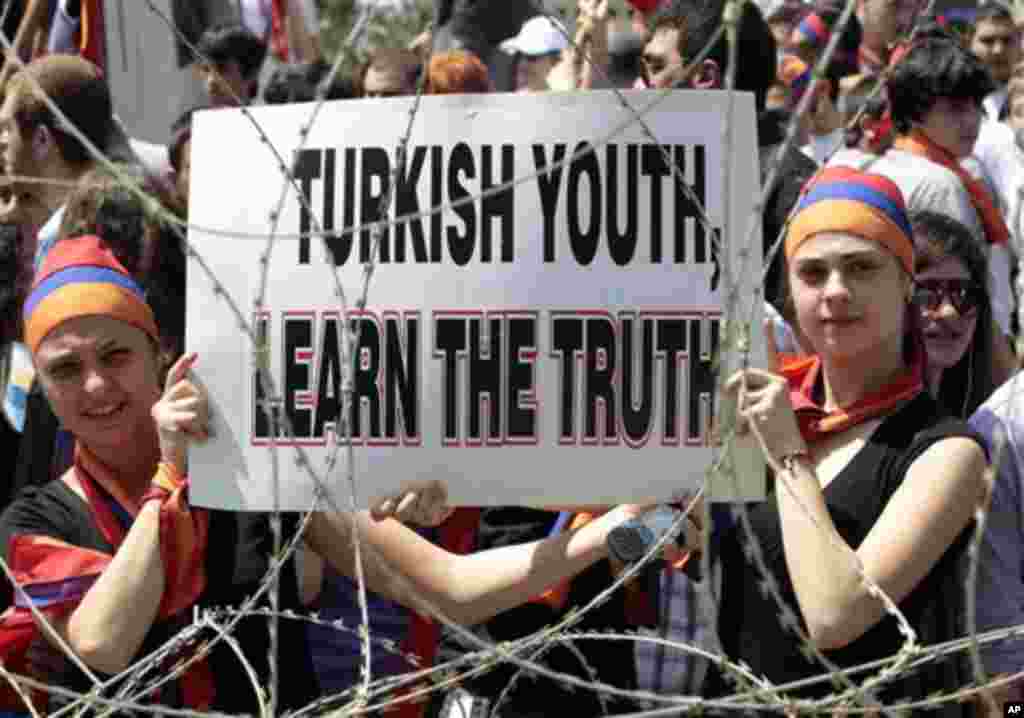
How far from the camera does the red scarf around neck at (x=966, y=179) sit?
6.61 metres

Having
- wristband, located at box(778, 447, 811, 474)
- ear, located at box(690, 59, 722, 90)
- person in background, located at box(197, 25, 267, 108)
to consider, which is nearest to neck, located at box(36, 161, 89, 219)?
person in background, located at box(197, 25, 267, 108)

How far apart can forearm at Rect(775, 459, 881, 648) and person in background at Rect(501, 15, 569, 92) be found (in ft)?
18.2

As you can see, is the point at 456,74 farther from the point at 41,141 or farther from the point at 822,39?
the point at 822,39

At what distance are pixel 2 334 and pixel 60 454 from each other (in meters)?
0.65

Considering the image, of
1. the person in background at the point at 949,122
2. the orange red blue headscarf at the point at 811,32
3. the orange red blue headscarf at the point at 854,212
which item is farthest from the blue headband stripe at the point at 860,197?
the orange red blue headscarf at the point at 811,32

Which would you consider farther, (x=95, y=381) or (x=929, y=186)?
(x=929, y=186)

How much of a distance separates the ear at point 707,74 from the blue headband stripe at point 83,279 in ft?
5.95

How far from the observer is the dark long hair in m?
5.22

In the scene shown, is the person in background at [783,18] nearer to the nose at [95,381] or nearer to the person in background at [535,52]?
the person in background at [535,52]

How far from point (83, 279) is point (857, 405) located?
5.08 ft

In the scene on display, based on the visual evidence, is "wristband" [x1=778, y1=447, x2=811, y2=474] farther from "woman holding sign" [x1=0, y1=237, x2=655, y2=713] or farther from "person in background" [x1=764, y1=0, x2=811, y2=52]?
"person in background" [x1=764, y1=0, x2=811, y2=52]

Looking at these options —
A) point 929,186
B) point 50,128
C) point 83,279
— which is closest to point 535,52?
point 50,128

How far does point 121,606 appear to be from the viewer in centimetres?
428

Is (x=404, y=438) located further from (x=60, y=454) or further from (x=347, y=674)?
(x=60, y=454)
